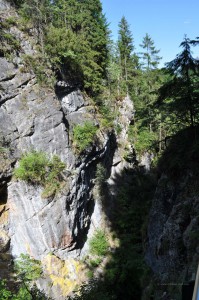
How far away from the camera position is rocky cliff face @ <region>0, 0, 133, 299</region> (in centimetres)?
1741

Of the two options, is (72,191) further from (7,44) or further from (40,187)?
(7,44)

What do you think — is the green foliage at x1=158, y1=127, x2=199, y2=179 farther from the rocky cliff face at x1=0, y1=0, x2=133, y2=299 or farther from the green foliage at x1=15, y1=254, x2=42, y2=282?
the green foliage at x1=15, y1=254, x2=42, y2=282

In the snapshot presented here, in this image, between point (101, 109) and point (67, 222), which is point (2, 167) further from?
point (101, 109)

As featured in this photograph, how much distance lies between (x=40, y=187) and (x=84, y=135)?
16.3ft

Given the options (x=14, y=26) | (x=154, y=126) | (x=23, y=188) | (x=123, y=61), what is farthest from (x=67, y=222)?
(x=123, y=61)

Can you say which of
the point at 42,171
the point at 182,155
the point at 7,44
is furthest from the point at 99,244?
the point at 7,44

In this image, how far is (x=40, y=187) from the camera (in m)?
17.7

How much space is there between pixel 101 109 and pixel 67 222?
1088 centimetres

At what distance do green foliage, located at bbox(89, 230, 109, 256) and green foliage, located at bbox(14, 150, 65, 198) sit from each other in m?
4.91

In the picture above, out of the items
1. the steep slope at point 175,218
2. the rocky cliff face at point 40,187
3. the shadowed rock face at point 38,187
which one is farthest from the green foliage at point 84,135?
the steep slope at point 175,218

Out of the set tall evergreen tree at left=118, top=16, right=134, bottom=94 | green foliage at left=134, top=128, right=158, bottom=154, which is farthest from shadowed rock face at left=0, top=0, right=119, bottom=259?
tall evergreen tree at left=118, top=16, right=134, bottom=94

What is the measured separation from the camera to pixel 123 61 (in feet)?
104

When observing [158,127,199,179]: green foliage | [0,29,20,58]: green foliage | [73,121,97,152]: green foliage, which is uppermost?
[0,29,20,58]: green foliage

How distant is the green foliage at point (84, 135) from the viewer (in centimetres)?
1953
